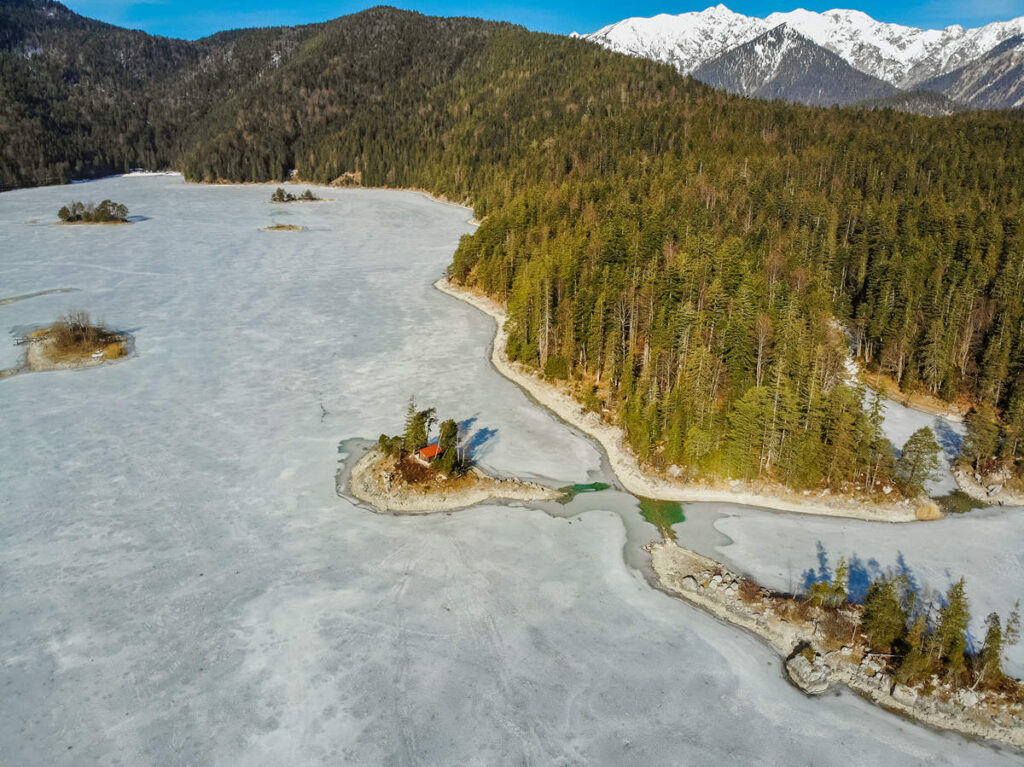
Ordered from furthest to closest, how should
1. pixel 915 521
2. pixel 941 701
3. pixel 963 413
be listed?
1. pixel 963 413
2. pixel 915 521
3. pixel 941 701

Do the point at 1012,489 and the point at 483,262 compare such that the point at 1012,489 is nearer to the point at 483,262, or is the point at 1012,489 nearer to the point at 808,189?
the point at 483,262

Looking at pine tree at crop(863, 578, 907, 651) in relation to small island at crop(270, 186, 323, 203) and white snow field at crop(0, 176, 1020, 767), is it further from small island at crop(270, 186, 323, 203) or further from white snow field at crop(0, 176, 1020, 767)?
small island at crop(270, 186, 323, 203)

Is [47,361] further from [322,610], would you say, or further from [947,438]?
Answer: [947,438]

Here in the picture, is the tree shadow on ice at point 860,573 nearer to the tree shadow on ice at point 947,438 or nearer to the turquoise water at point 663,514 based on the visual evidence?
the turquoise water at point 663,514

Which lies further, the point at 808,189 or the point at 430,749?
the point at 808,189

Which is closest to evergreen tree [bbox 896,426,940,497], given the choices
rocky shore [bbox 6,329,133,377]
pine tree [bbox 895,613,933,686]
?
pine tree [bbox 895,613,933,686]

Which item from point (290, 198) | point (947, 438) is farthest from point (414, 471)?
point (290, 198)

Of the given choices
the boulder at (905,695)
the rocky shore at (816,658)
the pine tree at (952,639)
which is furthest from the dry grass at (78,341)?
the pine tree at (952,639)

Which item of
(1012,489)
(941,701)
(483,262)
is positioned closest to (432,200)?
(483,262)
